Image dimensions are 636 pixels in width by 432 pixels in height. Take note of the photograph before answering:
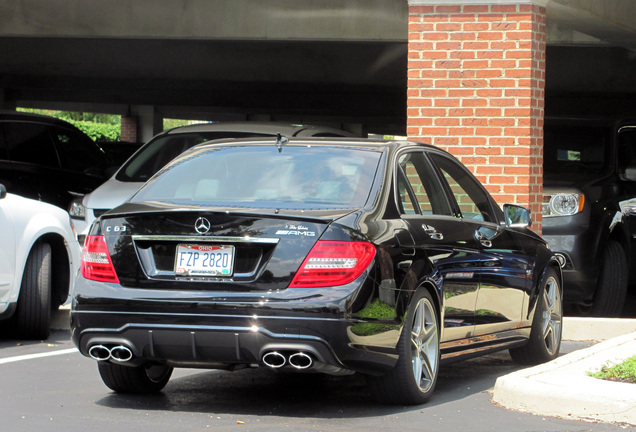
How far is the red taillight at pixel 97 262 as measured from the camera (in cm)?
638

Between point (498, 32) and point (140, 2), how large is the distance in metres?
9.24

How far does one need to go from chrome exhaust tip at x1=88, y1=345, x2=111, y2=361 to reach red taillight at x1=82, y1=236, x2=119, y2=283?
1.23ft

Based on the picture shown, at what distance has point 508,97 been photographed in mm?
11273

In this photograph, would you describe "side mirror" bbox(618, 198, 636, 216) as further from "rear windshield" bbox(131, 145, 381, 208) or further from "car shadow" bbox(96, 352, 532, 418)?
"rear windshield" bbox(131, 145, 381, 208)

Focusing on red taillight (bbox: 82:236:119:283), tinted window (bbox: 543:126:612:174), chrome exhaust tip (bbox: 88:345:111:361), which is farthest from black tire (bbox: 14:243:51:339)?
tinted window (bbox: 543:126:612:174)

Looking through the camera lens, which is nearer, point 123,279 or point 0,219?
point 123,279

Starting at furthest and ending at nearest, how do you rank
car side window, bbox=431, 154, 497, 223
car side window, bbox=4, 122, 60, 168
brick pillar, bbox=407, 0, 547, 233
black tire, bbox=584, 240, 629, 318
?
1. car side window, bbox=4, 122, 60, 168
2. black tire, bbox=584, 240, 629, 318
3. brick pillar, bbox=407, 0, 547, 233
4. car side window, bbox=431, 154, 497, 223

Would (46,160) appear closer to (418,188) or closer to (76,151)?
(76,151)

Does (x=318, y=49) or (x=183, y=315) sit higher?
(x=318, y=49)

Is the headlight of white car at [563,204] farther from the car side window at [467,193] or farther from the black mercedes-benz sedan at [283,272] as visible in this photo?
the black mercedes-benz sedan at [283,272]

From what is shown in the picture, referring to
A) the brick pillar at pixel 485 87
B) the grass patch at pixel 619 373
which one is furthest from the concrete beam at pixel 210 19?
the grass patch at pixel 619 373

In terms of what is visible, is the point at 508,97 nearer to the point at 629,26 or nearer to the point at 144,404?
the point at 629,26

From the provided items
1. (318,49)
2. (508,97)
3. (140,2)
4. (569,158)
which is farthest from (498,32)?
(318,49)

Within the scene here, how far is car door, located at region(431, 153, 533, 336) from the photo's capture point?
7570mm
